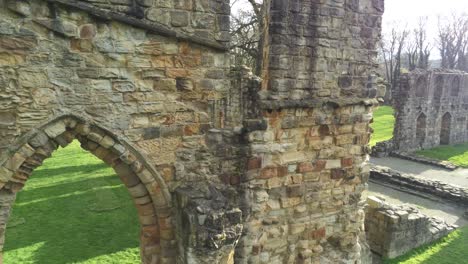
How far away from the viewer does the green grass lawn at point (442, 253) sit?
853 cm

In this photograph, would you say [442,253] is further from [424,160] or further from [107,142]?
[424,160]

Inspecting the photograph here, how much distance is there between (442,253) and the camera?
8.93m

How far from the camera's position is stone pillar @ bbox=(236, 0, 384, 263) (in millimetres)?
4441

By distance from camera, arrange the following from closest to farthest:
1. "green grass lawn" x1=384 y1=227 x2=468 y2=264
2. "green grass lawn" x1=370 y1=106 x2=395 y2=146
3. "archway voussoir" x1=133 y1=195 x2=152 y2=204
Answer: "archway voussoir" x1=133 y1=195 x2=152 y2=204
"green grass lawn" x1=384 y1=227 x2=468 y2=264
"green grass lawn" x1=370 y1=106 x2=395 y2=146

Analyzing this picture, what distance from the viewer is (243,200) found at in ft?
14.8

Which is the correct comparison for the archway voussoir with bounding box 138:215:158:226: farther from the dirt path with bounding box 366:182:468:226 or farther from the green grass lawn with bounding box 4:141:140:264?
the dirt path with bounding box 366:182:468:226

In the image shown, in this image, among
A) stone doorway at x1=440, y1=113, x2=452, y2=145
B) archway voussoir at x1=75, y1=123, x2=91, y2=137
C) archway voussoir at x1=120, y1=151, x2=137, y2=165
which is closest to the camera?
archway voussoir at x1=75, y1=123, x2=91, y2=137

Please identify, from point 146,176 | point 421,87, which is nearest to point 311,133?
point 146,176

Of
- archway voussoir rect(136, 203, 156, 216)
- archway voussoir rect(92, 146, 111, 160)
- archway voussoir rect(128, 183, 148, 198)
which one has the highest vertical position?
archway voussoir rect(92, 146, 111, 160)

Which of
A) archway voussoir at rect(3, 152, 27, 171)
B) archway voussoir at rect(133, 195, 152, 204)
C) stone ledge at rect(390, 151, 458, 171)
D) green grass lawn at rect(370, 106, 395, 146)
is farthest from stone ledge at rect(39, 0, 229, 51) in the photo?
green grass lawn at rect(370, 106, 395, 146)

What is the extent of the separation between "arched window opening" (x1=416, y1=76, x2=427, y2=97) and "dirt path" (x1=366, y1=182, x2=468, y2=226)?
331 inches

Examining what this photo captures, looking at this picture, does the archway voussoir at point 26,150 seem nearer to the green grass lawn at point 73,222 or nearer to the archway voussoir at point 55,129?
the archway voussoir at point 55,129

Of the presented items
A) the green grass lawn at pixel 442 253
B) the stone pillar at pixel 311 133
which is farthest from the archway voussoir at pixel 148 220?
the green grass lawn at pixel 442 253

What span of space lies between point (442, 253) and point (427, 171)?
8.62 metres
